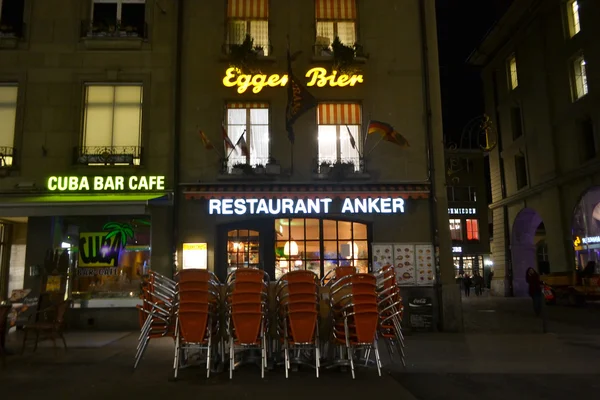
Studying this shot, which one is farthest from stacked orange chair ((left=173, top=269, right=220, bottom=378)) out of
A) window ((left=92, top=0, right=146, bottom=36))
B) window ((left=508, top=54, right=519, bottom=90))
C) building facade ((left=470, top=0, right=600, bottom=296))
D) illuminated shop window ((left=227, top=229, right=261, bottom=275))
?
window ((left=508, top=54, right=519, bottom=90))

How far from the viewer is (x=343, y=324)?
6.97 metres

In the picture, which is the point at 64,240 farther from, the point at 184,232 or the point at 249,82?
the point at 249,82

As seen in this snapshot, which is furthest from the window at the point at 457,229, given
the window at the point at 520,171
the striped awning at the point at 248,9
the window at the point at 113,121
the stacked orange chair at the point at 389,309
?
the stacked orange chair at the point at 389,309

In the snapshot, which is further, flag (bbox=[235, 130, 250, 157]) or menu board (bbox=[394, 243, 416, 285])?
flag (bbox=[235, 130, 250, 157])

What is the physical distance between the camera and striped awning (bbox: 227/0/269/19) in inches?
553

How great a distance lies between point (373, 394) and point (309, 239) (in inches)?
298

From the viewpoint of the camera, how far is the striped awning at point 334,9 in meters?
14.1

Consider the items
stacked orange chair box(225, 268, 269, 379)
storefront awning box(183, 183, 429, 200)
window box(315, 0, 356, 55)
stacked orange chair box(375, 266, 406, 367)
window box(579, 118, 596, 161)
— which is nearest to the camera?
stacked orange chair box(225, 268, 269, 379)

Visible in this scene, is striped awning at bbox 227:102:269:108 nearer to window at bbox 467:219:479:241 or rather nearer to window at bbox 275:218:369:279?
window at bbox 275:218:369:279

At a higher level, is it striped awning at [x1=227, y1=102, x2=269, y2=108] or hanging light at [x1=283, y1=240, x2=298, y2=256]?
striped awning at [x1=227, y1=102, x2=269, y2=108]

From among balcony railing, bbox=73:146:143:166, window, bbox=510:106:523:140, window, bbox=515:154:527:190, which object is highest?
window, bbox=510:106:523:140

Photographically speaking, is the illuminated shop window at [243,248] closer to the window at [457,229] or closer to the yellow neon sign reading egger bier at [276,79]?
the yellow neon sign reading egger bier at [276,79]

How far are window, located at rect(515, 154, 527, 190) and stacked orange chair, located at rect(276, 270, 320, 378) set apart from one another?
96.3 ft

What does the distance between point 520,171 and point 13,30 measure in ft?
97.4
